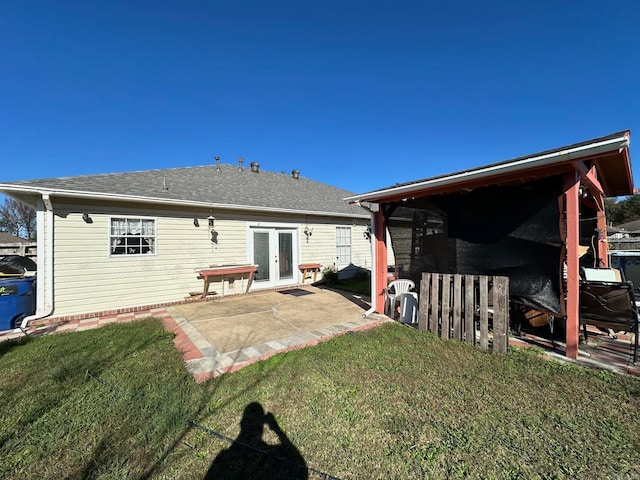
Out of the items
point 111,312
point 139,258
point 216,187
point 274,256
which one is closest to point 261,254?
point 274,256

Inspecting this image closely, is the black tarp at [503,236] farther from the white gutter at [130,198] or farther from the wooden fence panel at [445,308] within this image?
the white gutter at [130,198]

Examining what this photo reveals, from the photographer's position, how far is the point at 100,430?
2191mm

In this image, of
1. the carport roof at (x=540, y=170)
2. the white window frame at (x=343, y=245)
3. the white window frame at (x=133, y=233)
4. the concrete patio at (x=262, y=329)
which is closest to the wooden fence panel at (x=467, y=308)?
the concrete patio at (x=262, y=329)

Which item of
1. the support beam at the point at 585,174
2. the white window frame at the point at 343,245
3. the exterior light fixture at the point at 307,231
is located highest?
the support beam at the point at 585,174

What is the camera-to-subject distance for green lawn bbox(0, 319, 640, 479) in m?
1.82

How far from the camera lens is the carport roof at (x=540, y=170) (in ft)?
9.36

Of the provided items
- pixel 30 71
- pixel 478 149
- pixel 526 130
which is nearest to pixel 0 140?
pixel 30 71

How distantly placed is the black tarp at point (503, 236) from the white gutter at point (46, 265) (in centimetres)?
739

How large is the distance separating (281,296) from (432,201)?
466cm

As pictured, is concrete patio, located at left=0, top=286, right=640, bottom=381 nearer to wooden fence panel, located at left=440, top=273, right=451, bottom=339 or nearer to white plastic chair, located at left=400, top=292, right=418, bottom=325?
white plastic chair, located at left=400, top=292, right=418, bottom=325

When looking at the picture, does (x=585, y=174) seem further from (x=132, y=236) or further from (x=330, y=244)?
(x=132, y=236)

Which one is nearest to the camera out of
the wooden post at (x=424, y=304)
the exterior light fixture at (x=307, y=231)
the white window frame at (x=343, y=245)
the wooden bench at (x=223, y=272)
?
the wooden post at (x=424, y=304)

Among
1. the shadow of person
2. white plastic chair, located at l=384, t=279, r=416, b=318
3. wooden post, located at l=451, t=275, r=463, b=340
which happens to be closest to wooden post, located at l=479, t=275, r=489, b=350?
wooden post, located at l=451, t=275, r=463, b=340

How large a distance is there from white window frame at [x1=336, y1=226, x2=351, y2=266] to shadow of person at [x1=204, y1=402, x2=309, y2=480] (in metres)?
8.42
